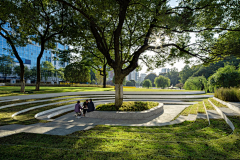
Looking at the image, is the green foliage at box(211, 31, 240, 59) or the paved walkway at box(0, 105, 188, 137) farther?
the green foliage at box(211, 31, 240, 59)

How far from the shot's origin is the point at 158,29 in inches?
449

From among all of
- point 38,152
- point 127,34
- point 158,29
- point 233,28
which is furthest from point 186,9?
point 38,152

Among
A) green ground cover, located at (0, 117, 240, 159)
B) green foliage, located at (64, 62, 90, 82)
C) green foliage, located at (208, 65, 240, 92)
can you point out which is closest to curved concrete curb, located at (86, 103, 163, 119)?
green ground cover, located at (0, 117, 240, 159)

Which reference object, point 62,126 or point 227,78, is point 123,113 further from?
point 227,78

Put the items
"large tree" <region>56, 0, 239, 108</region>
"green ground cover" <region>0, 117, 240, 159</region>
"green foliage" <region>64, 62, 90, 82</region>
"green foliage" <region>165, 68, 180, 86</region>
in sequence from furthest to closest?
1. "green foliage" <region>165, 68, 180, 86</region>
2. "green foliage" <region>64, 62, 90, 82</region>
3. "large tree" <region>56, 0, 239, 108</region>
4. "green ground cover" <region>0, 117, 240, 159</region>

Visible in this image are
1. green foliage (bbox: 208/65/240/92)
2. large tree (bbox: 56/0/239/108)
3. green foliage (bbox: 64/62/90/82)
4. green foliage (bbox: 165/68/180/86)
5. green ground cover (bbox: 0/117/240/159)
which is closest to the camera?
green ground cover (bbox: 0/117/240/159)

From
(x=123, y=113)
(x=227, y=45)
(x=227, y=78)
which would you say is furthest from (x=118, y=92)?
(x=227, y=78)

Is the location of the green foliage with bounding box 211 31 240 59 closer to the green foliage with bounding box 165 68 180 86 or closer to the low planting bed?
the low planting bed

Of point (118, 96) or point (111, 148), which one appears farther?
point (118, 96)

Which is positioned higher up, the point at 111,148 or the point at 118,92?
the point at 118,92

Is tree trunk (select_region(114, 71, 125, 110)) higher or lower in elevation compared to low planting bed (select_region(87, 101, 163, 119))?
higher

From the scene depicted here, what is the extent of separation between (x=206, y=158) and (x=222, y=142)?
1.31 meters

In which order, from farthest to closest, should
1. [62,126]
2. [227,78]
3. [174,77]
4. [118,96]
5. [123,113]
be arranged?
[174,77] < [227,78] < [118,96] < [123,113] < [62,126]

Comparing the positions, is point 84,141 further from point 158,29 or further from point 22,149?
point 158,29
